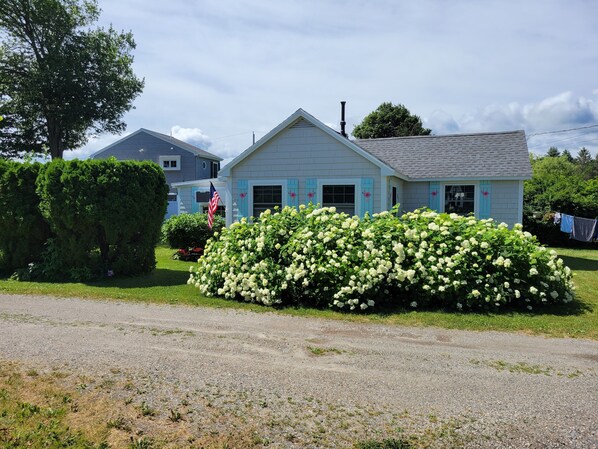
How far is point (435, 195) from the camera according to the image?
610 inches

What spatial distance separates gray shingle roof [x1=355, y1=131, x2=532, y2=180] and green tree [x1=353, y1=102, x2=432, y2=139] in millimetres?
21302

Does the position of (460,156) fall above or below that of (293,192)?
above

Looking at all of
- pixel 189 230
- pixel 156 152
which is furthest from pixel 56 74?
pixel 189 230

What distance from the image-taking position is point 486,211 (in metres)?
14.9

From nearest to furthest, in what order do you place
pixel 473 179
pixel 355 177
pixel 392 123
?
1. pixel 355 177
2. pixel 473 179
3. pixel 392 123

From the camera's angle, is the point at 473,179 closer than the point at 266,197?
Yes

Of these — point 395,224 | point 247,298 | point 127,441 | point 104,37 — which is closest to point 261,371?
point 127,441

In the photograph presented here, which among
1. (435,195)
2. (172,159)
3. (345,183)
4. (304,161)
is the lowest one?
(435,195)

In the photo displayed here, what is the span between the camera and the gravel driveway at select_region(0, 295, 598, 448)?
11.9 ft

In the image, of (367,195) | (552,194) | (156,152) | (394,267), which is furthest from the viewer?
(156,152)

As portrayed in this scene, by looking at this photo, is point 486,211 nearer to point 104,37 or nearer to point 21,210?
point 21,210

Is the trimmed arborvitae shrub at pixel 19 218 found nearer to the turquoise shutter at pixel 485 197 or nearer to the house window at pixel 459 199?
the house window at pixel 459 199

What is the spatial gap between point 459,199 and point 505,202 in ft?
4.50

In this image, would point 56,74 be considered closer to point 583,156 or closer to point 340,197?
point 340,197
